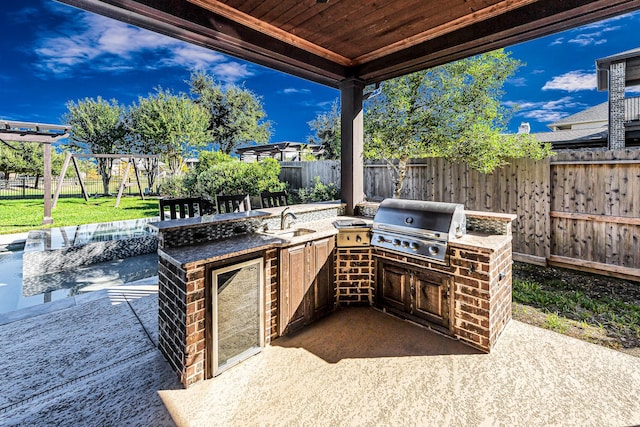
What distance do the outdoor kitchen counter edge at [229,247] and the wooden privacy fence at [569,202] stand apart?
3.42 metres

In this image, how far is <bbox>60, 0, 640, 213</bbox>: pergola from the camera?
225 cm

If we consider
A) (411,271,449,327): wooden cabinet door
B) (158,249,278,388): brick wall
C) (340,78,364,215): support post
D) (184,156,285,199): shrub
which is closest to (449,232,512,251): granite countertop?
(411,271,449,327): wooden cabinet door

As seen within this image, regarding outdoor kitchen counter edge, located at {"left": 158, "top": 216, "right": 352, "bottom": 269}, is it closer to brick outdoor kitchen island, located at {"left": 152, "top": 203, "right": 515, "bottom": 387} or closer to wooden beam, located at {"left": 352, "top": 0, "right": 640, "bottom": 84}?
brick outdoor kitchen island, located at {"left": 152, "top": 203, "right": 515, "bottom": 387}

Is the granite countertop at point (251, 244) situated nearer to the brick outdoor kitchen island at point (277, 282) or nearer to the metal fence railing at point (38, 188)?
the brick outdoor kitchen island at point (277, 282)

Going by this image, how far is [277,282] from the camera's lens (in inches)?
97.7

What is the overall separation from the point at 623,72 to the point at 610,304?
23.8ft

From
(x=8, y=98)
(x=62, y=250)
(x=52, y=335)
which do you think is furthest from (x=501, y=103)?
(x=8, y=98)

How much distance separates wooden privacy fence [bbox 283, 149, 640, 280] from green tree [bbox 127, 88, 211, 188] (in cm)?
1088

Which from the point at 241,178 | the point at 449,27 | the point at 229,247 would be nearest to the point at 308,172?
the point at 241,178

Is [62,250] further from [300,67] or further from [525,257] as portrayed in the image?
[525,257]

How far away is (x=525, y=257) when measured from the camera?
15.0ft

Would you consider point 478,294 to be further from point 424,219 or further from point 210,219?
point 210,219

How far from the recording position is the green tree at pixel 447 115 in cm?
411

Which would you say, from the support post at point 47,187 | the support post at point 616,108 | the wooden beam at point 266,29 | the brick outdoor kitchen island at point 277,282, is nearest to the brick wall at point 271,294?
the brick outdoor kitchen island at point 277,282
